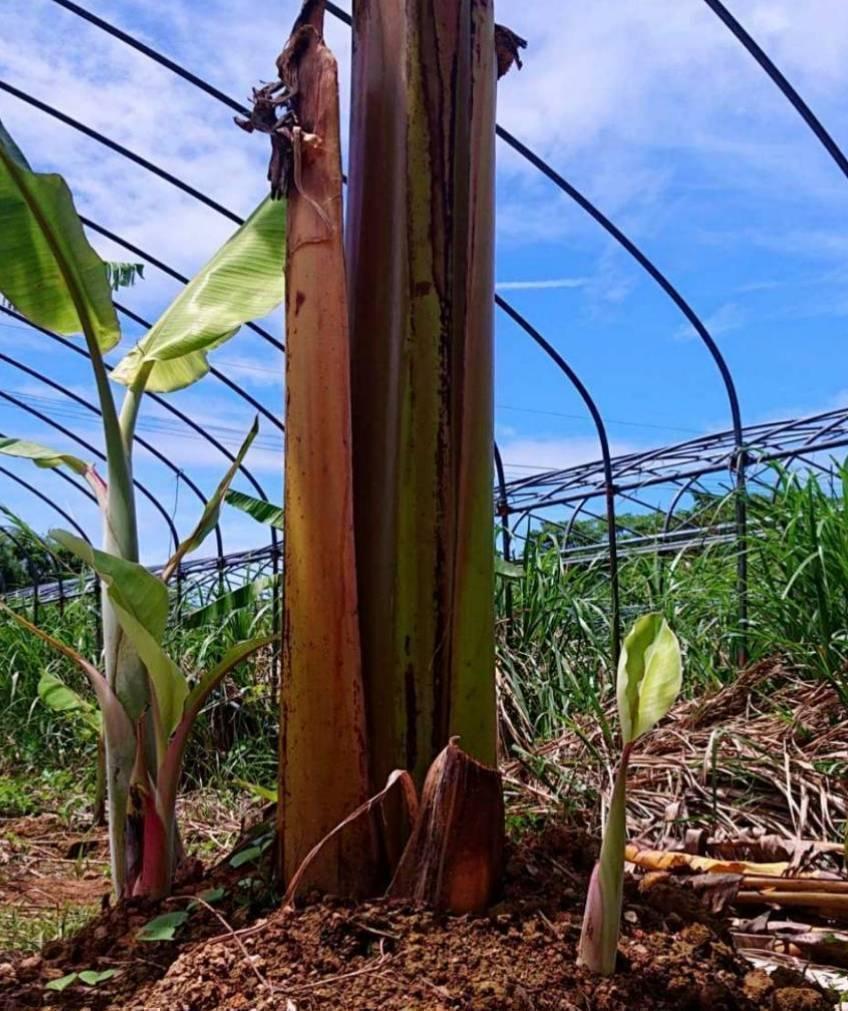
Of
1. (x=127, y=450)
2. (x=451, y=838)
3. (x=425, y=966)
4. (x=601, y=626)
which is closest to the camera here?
(x=425, y=966)

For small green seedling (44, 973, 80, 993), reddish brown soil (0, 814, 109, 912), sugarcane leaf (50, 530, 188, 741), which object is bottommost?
reddish brown soil (0, 814, 109, 912)

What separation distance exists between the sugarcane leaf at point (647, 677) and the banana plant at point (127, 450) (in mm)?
942

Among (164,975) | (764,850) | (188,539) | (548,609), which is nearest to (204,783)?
(548,609)

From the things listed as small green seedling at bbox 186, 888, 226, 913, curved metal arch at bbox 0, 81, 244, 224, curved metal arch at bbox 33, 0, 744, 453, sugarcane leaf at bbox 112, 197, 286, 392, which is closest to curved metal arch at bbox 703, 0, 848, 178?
curved metal arch at bbox 33, 0, 744, 453

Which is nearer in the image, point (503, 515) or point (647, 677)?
point (647, 677)

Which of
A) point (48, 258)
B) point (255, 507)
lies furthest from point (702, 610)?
point (48, 258)

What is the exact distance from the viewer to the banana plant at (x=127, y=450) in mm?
1672

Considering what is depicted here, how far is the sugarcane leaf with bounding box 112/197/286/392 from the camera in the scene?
221 centimetres

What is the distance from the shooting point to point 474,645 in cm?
130

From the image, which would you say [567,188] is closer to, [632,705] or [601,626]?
[601,626]

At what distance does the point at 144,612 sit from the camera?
1.67 meters

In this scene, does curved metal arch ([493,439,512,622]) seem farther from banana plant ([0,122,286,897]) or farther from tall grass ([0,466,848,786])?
banana plant ([0,122,286,897])

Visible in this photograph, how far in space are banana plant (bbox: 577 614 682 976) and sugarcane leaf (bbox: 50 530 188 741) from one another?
89 centimetres

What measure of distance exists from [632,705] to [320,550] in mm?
496
